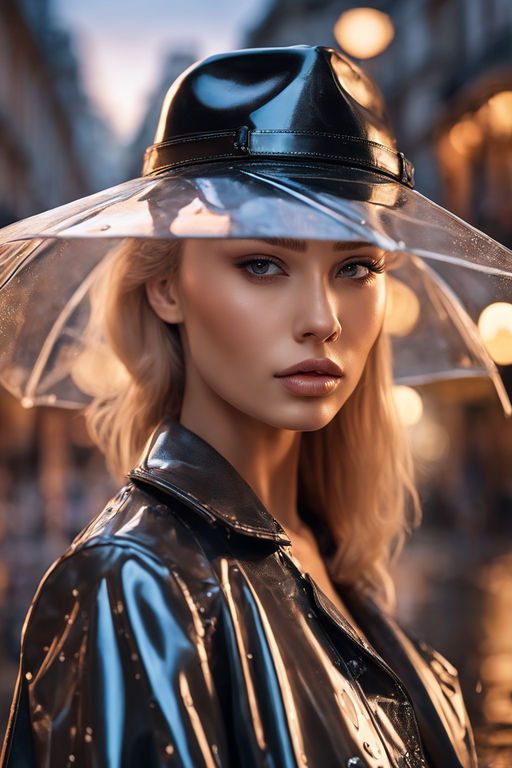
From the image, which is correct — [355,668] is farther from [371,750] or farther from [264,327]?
[264,327]

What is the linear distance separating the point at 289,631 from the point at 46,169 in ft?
122

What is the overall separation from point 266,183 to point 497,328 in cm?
105

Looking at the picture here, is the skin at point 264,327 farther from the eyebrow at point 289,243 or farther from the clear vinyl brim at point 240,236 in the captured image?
the clear vinyl brim at point 240,236

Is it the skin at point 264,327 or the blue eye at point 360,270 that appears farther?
the blue eye at point 360,270

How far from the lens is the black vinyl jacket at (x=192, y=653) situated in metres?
1.27

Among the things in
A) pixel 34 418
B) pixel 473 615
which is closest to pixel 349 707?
pixel 473 615

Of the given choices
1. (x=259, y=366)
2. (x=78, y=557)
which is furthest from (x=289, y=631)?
(x=259, y=366)

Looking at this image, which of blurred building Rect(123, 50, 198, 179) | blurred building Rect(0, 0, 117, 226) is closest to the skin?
blurred building Rect(0, 0, 117, 226)

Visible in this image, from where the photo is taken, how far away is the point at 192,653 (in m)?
1.31

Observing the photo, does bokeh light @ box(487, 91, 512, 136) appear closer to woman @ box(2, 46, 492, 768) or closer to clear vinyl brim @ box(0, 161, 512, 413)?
clear vinyl brim @ box(0, 161, 512, 413)

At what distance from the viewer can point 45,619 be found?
1.40m

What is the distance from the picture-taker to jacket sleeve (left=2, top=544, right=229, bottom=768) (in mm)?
1247

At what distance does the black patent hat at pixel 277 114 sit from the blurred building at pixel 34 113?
15.1m

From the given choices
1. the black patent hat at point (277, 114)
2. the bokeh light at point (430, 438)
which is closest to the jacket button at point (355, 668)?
the black patent hat at point (277, 114)
